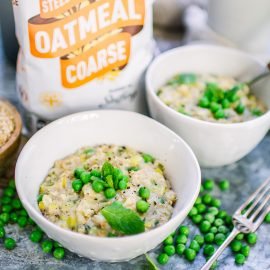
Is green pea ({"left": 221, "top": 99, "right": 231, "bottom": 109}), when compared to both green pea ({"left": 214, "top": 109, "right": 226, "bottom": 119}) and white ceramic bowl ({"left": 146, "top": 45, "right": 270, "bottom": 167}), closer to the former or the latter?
green pea ({"left": 214, "top": 109, "right": 226, "bottom": 119})

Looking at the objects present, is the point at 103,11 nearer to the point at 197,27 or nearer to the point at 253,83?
the point at 253,83

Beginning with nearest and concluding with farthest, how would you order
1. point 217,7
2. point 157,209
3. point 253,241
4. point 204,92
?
point 157,209 → point 253,241 → point 204,92 → point 217,7

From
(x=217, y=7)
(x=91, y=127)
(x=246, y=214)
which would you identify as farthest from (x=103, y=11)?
(x=246, y=214)

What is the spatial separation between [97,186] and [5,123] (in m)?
0.43

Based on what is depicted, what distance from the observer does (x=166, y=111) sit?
1.75 meters

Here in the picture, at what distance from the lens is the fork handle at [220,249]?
1.51m

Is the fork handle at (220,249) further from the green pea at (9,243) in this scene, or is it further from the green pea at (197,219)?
the green pea at (9,243)

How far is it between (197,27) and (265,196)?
1021 mm

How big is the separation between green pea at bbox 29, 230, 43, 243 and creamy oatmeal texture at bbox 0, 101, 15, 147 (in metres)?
0.31

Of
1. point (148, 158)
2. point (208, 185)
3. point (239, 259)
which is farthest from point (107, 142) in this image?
point (239, 259)

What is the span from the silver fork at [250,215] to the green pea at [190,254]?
7 centimetres

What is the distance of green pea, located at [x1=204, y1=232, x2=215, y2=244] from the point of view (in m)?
1.64

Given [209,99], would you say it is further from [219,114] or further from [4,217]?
[4,217]

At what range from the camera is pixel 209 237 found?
5.37 feet
